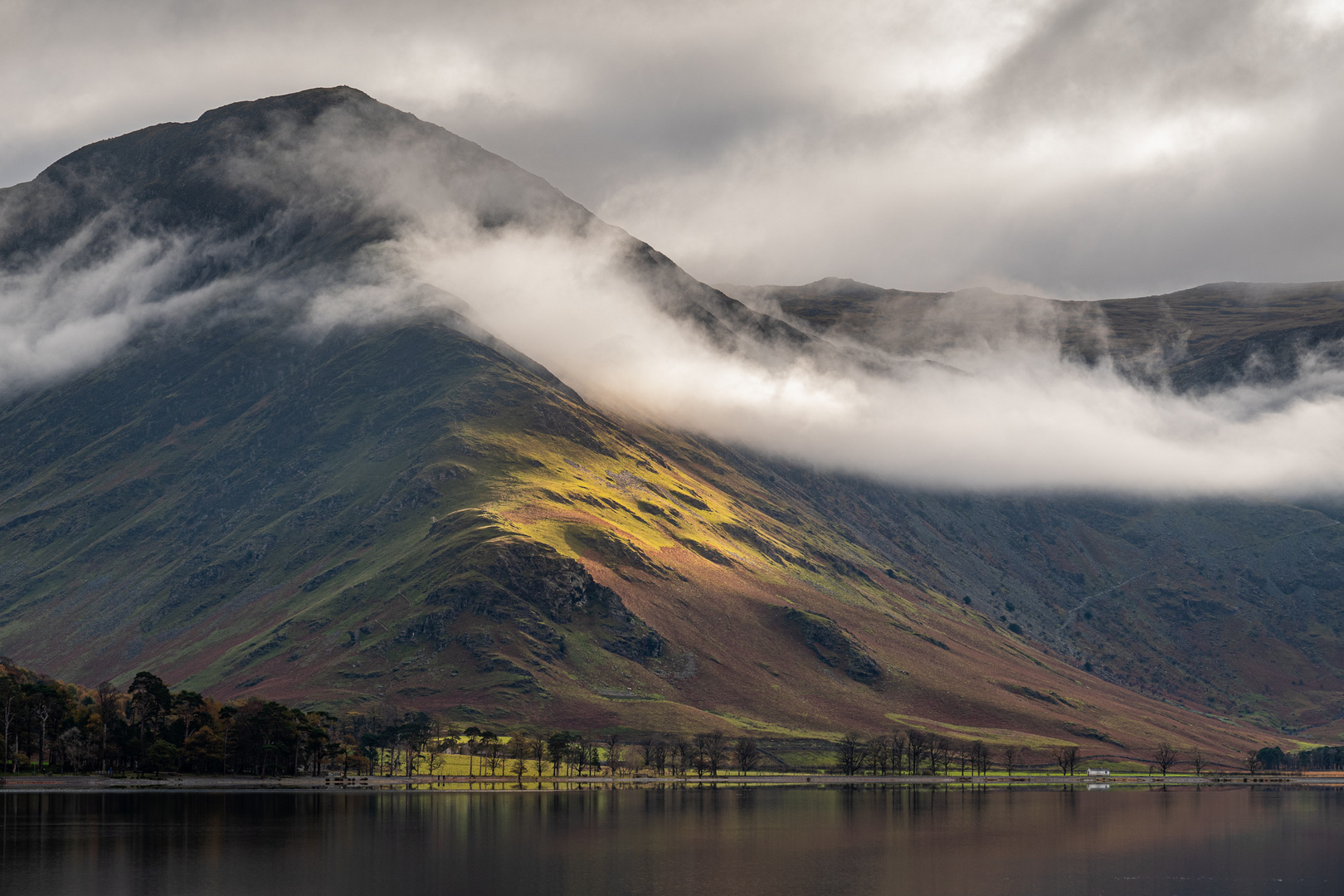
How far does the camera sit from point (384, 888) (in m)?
124

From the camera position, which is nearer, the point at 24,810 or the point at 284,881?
the point at 284,881

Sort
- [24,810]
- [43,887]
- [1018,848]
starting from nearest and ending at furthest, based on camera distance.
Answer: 1. [43,887]
2. [1018,848]
3. [24,810]

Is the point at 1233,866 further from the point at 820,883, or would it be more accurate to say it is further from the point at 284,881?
the point at 284,881

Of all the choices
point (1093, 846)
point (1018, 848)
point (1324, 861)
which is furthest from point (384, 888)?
point (1324, 861)

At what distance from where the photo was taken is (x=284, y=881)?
418ft

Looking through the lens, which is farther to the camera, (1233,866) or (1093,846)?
(1093,846)

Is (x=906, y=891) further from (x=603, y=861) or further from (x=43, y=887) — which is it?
(x=43, y=887)

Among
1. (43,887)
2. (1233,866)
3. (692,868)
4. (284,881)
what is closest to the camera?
(43,887)

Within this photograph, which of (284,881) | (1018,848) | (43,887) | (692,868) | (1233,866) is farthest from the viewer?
(1018,848)

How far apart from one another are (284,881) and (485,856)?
2696 cm

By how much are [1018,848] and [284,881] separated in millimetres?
94927

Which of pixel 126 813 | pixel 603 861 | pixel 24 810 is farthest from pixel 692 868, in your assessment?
pixel 24 810

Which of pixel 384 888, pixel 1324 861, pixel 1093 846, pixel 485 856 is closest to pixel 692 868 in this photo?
pixel 485 856

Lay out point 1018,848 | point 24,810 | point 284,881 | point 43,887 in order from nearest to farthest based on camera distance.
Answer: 1. point 43,887
2. point 284,881
3. point 1018,848
4. point 24,810
